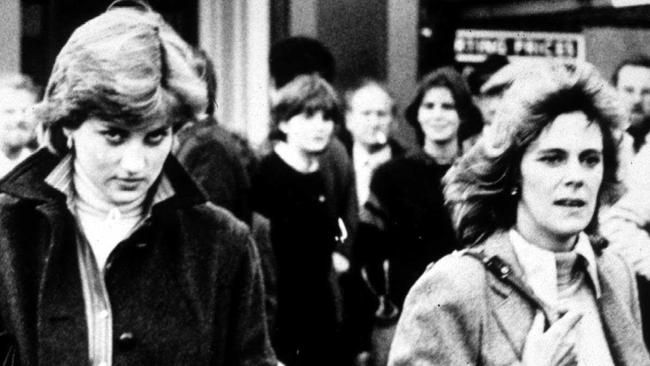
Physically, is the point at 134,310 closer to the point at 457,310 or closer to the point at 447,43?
the point at 457,310

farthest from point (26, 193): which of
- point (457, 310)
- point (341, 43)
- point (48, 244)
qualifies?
point (341, 43)

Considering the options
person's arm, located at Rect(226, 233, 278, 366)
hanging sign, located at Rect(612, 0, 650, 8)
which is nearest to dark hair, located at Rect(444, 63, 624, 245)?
person's arm, located at Rect(226, 233, 278, 366)

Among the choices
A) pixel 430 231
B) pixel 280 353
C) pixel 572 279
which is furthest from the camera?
pixel 280 353

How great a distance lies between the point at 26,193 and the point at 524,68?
1.54 meters

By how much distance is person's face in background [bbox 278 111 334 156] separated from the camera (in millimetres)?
6504

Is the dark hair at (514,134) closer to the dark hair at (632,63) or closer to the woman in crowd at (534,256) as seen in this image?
the woman in crowd at (534,256)

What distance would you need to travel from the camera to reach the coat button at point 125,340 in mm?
3137

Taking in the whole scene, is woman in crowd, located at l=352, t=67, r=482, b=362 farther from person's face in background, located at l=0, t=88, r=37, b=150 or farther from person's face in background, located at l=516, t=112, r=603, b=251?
person's face in background, located at l=516, t=112, r=603, b=251

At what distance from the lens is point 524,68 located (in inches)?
146

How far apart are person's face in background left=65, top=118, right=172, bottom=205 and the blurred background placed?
570 cm

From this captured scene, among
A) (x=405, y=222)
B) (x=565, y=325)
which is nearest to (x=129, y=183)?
(x=565, y=325)

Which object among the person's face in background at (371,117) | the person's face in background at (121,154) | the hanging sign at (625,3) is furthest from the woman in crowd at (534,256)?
the person's face in background at (371,117)

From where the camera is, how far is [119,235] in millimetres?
3256

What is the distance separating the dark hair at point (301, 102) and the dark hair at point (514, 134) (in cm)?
291
